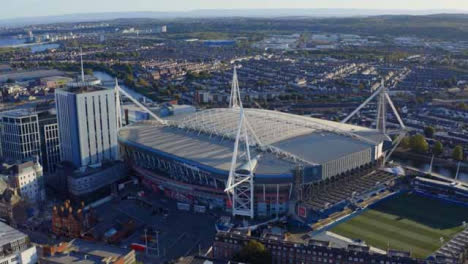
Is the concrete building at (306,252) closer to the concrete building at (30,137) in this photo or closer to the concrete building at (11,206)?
the concrete building at (11,206)

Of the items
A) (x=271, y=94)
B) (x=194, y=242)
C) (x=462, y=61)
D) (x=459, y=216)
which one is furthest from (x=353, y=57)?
(x=194, y=242)

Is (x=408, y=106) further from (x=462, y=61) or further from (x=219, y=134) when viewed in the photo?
(x=462, y=61)

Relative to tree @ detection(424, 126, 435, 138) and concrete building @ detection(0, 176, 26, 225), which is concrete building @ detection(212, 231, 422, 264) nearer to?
concrete building @ detection(0, 176, 26, 225)

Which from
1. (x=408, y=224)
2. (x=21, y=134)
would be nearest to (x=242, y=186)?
(x=408, y=224)

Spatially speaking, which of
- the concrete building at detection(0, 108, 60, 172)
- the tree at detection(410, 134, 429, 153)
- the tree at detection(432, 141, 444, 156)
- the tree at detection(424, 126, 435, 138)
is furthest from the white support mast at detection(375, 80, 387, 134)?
the concrete building at detection(0, 108, 60, 172)

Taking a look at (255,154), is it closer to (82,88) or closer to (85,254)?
(85,254)

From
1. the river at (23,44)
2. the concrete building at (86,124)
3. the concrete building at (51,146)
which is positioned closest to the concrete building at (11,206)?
the concrete building at (86,124)
